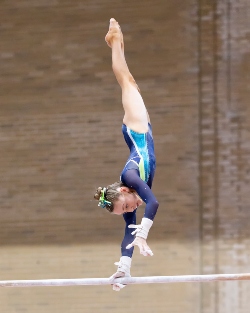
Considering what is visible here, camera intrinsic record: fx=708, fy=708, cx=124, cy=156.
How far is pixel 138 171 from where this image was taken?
16.8 ft

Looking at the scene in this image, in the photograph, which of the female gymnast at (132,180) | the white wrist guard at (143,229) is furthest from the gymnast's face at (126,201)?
the white wrist guard at (143,229)

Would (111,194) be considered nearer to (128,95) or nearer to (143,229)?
(143,229)

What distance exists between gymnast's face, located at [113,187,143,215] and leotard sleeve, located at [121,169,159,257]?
6cm

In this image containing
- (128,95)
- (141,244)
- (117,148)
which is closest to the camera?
(141,244)

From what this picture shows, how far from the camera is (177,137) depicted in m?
7.98

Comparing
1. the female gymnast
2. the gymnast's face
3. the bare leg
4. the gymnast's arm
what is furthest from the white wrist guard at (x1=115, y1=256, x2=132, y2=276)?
the bare leg

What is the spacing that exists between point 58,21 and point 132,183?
401 cm

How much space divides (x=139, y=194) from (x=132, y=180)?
0.12 metres

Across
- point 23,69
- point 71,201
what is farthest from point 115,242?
point 23,69

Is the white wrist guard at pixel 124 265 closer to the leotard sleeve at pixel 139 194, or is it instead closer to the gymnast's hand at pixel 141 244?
the leotard sleeve at pixel 139 194

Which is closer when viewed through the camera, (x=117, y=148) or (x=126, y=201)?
(x=126, y=201)

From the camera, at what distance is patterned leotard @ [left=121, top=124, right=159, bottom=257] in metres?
4.88

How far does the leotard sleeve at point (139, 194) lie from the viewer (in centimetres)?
484

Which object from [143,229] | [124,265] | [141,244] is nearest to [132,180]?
[143,229]
